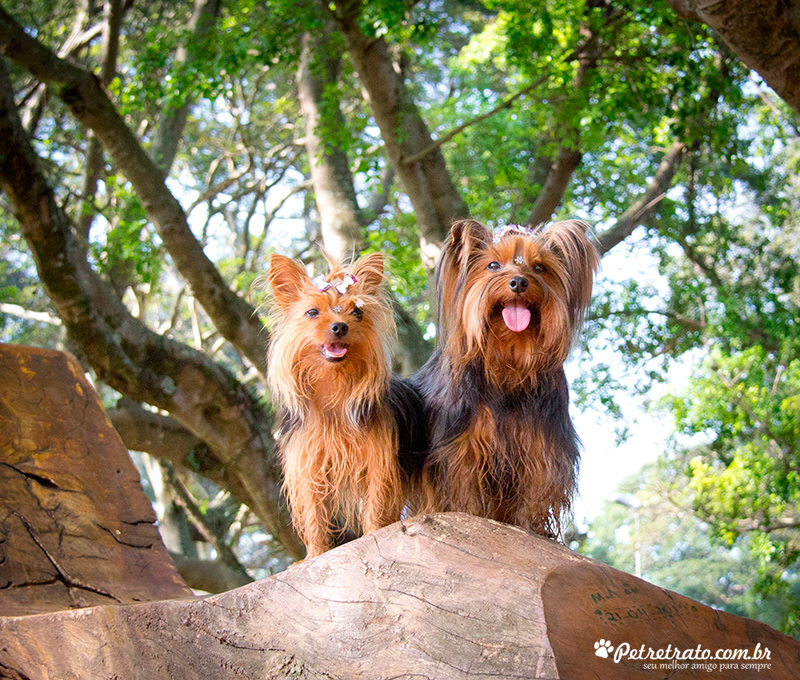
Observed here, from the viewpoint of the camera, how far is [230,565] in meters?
8.31

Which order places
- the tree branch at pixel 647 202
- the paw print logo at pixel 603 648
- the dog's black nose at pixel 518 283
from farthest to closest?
the tree branch at pixel 647 202
the dog's black nose at pixel 518 283
the paw print logo at pixel 603 648

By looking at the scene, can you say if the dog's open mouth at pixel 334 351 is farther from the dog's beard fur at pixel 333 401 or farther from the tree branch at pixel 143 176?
the tree branch at pixel 143 176

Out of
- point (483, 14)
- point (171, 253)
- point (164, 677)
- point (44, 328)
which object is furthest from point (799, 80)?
point (44, 328)

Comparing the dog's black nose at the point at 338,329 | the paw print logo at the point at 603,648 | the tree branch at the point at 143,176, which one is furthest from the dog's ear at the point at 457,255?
the tree branch at the point at 143,176

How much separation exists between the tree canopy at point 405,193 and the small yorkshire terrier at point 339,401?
→ 61 cm

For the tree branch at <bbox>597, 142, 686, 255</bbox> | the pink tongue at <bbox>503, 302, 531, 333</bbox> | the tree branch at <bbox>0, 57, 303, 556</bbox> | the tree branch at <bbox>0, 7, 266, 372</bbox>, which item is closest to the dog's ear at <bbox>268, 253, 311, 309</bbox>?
the pink tongue at <bbox>503, 302, 531, 333</bbox>

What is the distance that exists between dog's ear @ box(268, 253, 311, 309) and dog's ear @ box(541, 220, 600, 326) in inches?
42.1

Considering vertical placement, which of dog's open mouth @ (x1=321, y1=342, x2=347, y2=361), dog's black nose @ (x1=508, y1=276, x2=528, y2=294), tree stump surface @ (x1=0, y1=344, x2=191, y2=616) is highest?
dog's black nose @ (x1=508, y1=276, x2=528, y2=294)

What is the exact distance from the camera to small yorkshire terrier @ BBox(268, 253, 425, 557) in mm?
3215

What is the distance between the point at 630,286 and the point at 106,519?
7.32 meters

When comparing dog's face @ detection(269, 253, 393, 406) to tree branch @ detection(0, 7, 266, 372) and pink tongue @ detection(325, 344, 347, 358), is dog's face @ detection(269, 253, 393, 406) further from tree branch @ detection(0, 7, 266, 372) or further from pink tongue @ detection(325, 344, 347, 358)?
tree branch @ detection(0, 7, 266, 372)

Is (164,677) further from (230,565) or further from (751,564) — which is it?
(751,564)

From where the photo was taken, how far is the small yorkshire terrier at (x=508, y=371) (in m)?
3.04

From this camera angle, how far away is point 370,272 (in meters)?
3.51
